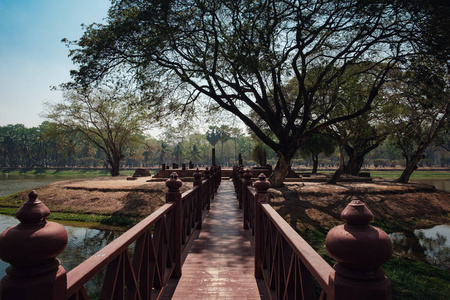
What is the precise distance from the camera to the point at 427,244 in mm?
11422

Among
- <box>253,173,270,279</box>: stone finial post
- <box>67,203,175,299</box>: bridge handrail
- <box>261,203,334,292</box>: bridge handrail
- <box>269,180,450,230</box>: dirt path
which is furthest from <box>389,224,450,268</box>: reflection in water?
<box>67,203,175,299</box>: bridge handrail

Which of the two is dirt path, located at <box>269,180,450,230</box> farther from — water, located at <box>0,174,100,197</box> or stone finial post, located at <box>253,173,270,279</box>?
water, located at <box>0,174,100,197</box>

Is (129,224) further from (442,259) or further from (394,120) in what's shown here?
(394,120)

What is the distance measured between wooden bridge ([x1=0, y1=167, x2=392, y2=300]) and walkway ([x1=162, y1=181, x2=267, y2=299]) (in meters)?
0.01

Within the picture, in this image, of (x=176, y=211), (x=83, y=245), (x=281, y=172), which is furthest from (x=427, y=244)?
(x=83, y=245)

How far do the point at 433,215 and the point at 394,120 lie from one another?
989cm

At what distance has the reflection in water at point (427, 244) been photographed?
9.97m

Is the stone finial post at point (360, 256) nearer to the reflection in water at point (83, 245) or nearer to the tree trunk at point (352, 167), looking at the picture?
the reflection in water at point (83, 245)

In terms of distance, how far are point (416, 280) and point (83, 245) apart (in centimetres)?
1168

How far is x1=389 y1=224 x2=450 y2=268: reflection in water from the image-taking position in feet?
32.7

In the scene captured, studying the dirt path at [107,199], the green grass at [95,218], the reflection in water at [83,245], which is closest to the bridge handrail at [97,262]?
the reflection in water at [83,245]

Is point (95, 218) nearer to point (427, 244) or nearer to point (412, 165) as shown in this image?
point (427, 244)

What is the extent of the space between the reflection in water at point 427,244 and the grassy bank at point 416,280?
1074mm

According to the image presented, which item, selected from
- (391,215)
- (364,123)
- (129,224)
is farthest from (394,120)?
(129,224)
